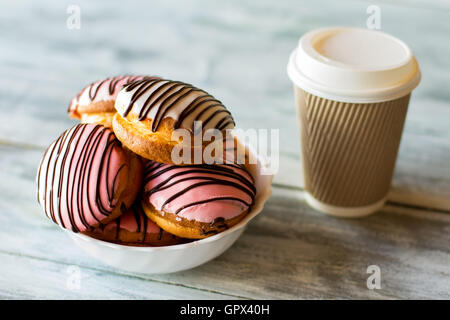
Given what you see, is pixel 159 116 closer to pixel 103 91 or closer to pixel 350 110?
pixel 103 91

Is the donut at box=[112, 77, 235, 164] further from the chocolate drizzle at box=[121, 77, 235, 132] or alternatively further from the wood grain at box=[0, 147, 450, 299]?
the wood grain at box=[0, 147, 450, 299]

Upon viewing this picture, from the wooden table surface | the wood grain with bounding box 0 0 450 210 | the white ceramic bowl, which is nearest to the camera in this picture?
the white ceramic bowl

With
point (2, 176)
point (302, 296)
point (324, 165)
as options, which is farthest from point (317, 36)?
point (2, 176)

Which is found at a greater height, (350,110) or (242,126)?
(350,110)

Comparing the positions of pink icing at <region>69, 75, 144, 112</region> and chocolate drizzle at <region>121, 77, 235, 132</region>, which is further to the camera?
pink icing at <region>69, 75, 144, 112</region>

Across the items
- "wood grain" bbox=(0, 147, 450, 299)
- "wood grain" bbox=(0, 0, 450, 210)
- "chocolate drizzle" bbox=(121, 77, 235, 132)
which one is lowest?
"wood grain" bbox=(0, 147, 450, 299)

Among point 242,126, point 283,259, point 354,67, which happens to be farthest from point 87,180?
point 242,126

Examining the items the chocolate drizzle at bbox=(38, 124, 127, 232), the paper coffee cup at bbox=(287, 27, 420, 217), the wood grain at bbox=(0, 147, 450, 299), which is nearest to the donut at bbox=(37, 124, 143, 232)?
the chocolate drizzle at bbox=(38, 124, 127, 232)
